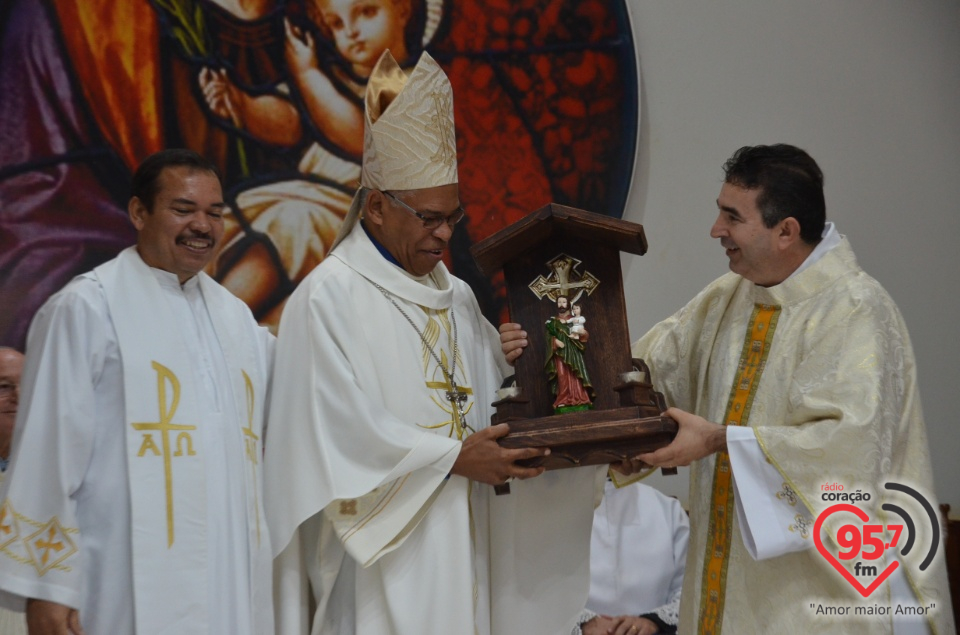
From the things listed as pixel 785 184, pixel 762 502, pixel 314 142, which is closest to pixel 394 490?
pixel 762 502

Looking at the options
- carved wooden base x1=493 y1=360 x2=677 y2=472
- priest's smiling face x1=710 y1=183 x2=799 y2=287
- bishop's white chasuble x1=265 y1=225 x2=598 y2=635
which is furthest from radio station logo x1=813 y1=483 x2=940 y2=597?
bishop's white chasuble x1=265 y1=225 x2=598 y2=635

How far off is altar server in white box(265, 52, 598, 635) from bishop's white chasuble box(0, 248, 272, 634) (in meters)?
0.20

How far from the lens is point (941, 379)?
216 inches

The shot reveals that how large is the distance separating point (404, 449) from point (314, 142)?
97.7 inches

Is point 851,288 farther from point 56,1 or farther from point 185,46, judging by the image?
point 56,1

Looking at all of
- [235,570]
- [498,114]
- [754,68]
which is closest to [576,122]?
[498,114]

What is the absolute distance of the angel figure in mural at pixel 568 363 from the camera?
11.5 feet

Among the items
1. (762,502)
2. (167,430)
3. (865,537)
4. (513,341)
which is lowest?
(865,537)

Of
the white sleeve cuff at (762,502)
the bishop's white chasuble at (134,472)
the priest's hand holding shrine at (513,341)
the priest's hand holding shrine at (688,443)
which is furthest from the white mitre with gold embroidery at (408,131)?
the white sleeve cuff at (762,502)

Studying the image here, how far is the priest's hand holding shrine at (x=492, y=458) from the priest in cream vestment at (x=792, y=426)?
15.7 inches

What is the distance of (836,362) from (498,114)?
9.03ft

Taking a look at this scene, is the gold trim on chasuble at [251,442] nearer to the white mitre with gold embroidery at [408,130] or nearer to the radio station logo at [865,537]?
the white mitre with gold embroidery at [408,130]

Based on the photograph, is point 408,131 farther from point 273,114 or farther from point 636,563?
point 636,563

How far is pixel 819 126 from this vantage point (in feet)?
18.6
